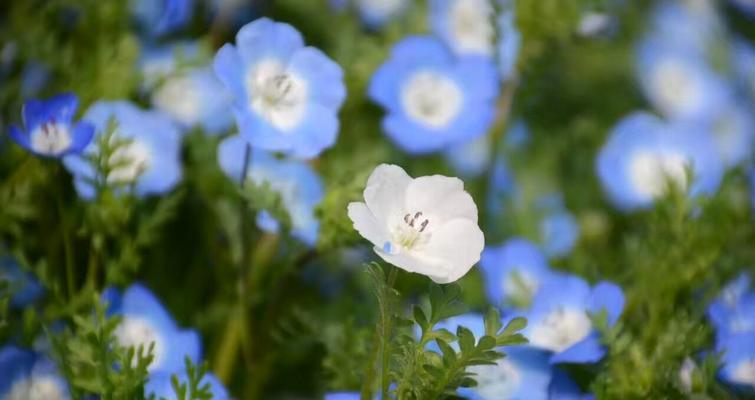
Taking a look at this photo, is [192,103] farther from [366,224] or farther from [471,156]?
[366,224]

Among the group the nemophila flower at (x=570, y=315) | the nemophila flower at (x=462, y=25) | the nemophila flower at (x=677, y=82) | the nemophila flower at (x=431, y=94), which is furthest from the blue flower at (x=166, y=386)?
the nemophila flower at (x=677, y=82)

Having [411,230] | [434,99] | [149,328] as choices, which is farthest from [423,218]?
[434,99]

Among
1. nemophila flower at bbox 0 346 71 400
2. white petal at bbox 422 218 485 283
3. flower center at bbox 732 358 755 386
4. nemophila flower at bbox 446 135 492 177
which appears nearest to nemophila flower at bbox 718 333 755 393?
flower center at bbox 732 358 755 386

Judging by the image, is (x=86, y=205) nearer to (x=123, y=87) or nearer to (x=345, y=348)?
(x=123, y=87)

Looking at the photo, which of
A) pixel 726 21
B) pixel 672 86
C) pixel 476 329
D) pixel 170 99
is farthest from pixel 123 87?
pixel 726 21

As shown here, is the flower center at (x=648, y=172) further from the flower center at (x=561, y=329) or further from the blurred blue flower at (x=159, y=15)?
the blurred blue flower at (x=159, y=15)

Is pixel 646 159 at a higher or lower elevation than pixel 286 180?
higher
